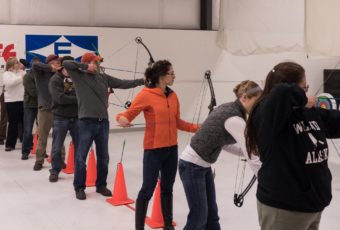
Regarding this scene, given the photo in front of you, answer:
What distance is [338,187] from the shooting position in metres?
5.52

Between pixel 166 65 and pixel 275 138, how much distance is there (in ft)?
6.07

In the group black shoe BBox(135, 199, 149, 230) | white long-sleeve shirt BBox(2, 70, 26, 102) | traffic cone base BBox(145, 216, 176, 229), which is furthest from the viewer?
white long-sleeve shirt BBox(2, 70, 26, 102)

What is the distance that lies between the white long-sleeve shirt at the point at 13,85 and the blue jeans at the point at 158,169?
4.46 metres

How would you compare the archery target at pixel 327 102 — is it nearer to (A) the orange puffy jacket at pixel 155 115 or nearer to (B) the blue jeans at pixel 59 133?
(B) the blue jeans at pixel 59 133

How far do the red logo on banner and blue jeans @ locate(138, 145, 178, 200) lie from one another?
6.03 m

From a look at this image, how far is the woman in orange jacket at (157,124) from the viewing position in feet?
11.5

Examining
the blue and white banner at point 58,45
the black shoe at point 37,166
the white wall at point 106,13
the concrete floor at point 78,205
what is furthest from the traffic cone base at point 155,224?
the white wall at point 106,13

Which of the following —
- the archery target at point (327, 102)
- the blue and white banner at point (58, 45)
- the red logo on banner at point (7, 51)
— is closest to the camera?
the red logo on banner at point (7, 51)

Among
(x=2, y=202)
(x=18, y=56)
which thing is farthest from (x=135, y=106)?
(x=18, y=56)

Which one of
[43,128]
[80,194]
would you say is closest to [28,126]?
[43,128]

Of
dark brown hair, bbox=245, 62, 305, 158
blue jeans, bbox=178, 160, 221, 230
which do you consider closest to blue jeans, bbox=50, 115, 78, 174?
blue jeans, bbox=178, 160, 221, 230

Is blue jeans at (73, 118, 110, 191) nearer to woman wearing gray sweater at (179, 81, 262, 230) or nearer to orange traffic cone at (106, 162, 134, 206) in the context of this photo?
orange traffic cone at (106, 162, 134, 206)

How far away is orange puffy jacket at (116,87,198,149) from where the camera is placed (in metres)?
3.50

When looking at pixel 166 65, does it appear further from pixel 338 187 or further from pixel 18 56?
pixel 18 56
